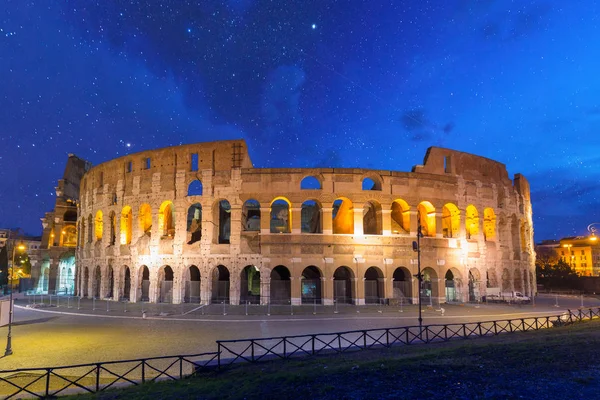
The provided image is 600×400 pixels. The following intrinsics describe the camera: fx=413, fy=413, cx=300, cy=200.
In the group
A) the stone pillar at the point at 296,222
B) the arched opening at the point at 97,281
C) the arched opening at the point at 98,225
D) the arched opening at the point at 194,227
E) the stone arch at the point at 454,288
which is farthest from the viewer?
the arched opening at the point at 98,225

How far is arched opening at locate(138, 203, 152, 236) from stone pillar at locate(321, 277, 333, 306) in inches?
685

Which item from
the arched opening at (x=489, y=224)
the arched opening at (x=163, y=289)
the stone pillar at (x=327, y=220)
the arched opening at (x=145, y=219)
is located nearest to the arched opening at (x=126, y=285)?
the arched opening at (x=145, y=219)

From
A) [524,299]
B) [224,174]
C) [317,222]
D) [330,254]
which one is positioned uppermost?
[224,174]

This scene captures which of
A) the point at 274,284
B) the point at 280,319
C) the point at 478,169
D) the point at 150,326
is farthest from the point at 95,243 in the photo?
the point at 478,169

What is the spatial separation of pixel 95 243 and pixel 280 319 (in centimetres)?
2727

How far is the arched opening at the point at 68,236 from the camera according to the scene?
5547 cm

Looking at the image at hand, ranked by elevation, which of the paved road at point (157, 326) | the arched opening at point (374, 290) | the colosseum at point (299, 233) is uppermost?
the colosseum at point (299, 233)

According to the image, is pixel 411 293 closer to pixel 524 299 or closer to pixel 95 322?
pixel 524 299

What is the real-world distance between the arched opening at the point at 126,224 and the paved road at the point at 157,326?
25.7 ft

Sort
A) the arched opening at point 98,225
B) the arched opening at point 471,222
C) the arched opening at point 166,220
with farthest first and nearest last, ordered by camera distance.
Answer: the arched opening at point 98,225
the arched opening at point 471,222
the arched opening at point 166,220

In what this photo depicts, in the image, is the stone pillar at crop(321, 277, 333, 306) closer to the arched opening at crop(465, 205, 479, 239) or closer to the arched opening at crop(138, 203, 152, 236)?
the arched opening at crop(465, 205, 479, 239)

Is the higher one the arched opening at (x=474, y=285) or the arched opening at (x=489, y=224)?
the arched opening at (x=489, y=224)

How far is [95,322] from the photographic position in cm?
2545

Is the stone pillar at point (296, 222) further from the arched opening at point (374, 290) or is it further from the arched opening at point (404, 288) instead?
the arched opening at point (404, 288)
